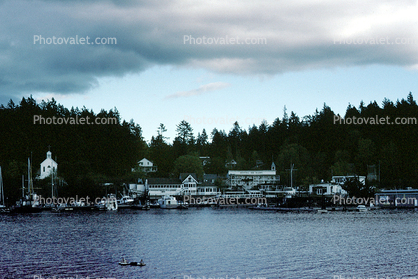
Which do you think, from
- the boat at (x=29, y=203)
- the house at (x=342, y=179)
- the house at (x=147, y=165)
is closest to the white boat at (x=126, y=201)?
the boat at (x=29, y=203)

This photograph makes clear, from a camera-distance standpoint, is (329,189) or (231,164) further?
(231,164)

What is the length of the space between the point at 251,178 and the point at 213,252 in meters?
120

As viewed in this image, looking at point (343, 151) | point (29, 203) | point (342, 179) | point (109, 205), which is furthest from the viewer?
point (343, 151)

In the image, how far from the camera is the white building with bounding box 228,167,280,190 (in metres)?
163

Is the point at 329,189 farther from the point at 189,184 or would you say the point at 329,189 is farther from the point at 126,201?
the point at 126,201

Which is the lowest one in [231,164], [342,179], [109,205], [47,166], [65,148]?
[109,205]

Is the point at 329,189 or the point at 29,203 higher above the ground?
the point at 329,189

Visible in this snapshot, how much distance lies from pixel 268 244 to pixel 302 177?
111 meters

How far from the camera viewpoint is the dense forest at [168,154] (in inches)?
5591

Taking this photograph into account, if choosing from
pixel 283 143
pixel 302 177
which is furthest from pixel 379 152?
pixel 283 143

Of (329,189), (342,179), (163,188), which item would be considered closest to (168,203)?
(163,188)

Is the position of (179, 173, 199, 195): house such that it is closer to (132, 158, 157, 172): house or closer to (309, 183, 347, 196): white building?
(132, 158, 157, 172): house

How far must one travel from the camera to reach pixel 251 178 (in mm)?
164000

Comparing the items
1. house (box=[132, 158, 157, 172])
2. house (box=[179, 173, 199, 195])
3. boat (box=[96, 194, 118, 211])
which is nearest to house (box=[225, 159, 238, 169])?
house (box=[132, 158, 157, 172])
